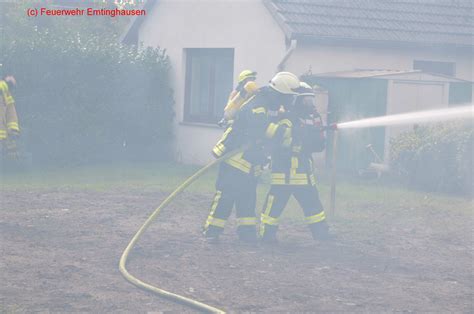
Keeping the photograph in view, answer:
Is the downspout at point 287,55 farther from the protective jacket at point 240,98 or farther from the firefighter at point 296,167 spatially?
the firefighter at point 296,167

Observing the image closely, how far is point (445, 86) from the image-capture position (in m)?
14.7

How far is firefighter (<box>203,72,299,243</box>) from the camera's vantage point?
863 cm

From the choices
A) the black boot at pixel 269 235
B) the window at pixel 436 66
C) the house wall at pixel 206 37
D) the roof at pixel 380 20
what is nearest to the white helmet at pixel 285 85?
the black boot at pixel 269 235

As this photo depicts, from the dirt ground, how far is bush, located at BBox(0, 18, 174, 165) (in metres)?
5.02

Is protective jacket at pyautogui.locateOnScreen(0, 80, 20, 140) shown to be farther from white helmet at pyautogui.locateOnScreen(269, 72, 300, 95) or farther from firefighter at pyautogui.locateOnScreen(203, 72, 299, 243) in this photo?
white helmet at pyautogui.locateOnScreen(269, 72, 300, 95)

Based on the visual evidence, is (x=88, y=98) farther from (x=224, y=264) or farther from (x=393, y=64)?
(x=224, y=264)

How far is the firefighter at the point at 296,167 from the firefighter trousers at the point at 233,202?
0.16m

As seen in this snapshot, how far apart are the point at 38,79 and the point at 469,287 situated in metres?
10.5

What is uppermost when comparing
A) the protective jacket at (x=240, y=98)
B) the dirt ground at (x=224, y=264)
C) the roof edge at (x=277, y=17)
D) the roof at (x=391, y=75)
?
the roof edge at (x=277, y=17)

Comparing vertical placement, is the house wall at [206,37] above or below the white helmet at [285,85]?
above

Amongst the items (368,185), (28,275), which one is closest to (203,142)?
(368,185)

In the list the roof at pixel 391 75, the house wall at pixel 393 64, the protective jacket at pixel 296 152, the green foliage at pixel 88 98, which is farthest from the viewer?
the green foliage at pixel 88 98

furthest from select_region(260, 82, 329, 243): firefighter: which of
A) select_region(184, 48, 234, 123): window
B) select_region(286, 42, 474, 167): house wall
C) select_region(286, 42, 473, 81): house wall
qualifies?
select_region(184, 48, 234, 123): window

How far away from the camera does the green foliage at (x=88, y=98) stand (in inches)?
615
